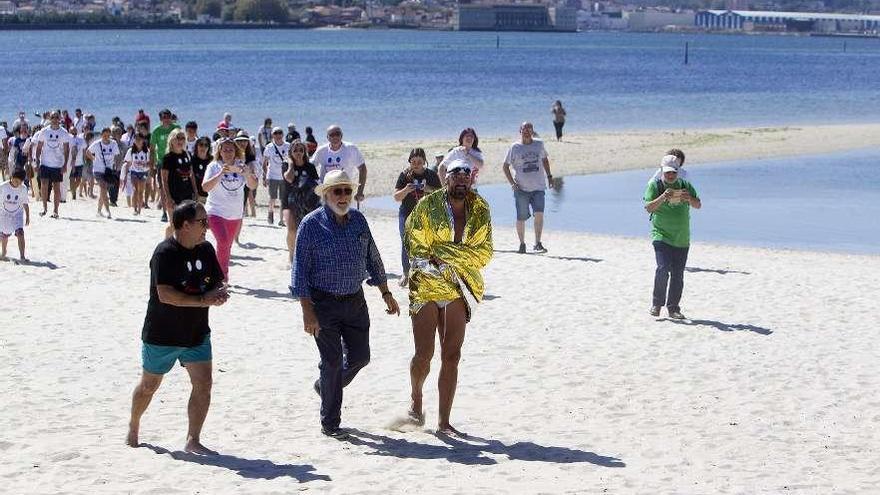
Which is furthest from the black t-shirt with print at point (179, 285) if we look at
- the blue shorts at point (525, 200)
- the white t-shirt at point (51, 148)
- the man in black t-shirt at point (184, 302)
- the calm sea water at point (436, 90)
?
the calm sea water at point (436, 90)

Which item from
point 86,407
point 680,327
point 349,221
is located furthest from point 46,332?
point 680,327

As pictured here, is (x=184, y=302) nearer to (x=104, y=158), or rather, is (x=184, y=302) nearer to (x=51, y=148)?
(x=51, y=148)

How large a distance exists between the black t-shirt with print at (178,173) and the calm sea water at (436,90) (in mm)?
30744

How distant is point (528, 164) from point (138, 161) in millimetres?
6703

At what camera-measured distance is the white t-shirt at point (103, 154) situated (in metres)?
20.6

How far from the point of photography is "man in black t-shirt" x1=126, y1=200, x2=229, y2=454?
7.66 meters

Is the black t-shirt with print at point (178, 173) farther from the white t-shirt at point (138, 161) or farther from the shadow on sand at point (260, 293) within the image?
the white t-shirt at point (138, 161)

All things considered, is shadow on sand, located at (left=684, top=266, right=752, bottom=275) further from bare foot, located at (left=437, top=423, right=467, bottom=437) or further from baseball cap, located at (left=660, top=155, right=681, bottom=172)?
bare foot, located at (left=437, top=423, right=467, bottom=437)

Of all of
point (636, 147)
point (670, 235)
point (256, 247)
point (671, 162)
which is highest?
point (671, 162)

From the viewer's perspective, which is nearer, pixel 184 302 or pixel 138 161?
pixel 184 302

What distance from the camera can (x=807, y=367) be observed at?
10523mm

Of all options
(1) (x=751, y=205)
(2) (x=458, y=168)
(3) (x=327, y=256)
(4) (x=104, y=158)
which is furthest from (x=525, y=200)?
(1) (x=751, y=205)

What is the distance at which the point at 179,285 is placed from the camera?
303 inches

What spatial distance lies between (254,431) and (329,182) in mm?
1667
